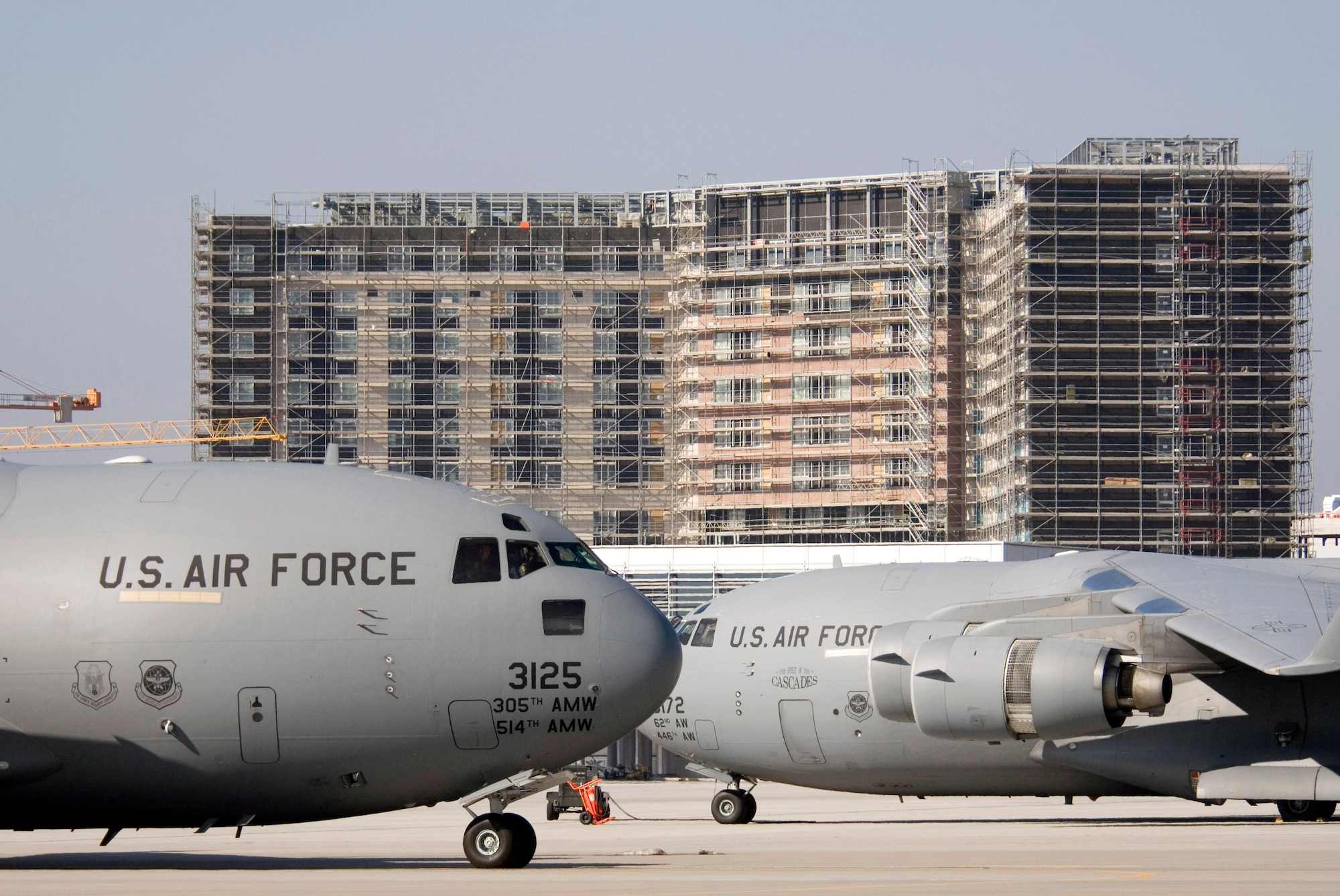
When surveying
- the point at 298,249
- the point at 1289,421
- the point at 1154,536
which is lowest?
the point at 1154,536

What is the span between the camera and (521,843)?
806 inches

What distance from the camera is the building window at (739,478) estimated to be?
407 ft

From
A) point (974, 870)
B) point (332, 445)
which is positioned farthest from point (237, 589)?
point (974, 870)

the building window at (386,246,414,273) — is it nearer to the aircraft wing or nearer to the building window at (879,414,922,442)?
the building window at (879,414,922,442)

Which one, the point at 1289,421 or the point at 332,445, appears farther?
the point at 1289,421

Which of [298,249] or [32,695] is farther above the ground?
[298,249]

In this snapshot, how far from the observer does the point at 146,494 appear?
2119cm

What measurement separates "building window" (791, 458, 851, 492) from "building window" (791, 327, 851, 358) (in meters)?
7.31

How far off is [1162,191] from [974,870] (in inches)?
3831

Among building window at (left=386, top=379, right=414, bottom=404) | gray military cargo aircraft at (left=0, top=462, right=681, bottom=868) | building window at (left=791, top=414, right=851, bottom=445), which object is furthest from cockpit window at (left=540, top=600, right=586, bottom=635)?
building window at (left=386, top=379, right=414, bottom=404)

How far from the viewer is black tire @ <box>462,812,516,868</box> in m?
20.4

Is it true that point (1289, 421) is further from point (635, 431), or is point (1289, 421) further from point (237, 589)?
point (237, 589)

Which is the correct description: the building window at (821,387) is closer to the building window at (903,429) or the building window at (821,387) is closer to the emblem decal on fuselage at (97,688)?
the building window at (903,429)

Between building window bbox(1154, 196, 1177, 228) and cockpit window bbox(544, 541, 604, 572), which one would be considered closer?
cockpit window bbox(544, 541, 604, 572)
